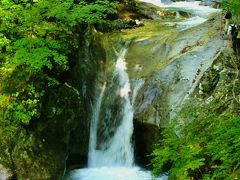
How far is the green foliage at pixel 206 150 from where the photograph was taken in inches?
170

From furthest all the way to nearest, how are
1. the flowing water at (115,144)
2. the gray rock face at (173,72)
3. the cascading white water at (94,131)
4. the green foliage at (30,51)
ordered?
the cascading white water at (94,131) < the flowing water at (115,144) < the gray rock face at (173,72) < the green foliage at (30,51)

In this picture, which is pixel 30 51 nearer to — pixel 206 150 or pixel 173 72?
pixel 173 72

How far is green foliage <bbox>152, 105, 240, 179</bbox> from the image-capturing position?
14.2 feet

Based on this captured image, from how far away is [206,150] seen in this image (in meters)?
4.97

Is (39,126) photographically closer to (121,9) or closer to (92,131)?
(92,131)

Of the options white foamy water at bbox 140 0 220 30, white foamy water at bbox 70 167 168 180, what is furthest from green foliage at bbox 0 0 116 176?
white foamy water at bbox 140 0 220 30

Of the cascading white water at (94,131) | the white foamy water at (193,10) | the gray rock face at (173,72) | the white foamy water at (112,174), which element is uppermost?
the white foamy water at (193,10)

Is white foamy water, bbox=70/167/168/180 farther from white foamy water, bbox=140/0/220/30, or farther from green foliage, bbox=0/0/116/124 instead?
white foamy water, bbox=140/0/220/30

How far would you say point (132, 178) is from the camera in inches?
335

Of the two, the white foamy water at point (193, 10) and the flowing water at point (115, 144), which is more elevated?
the white foamy water at point (193, 10)

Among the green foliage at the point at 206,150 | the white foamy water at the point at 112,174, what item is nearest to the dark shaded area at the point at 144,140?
the white foamy water at the point at 112,174

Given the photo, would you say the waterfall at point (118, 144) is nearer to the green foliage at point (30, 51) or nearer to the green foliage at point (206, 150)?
the green foliage at point (30, 51)

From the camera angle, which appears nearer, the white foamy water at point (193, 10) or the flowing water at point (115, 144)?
the flowing water at point (115, 144)

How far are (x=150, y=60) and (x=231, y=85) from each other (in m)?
2.70
